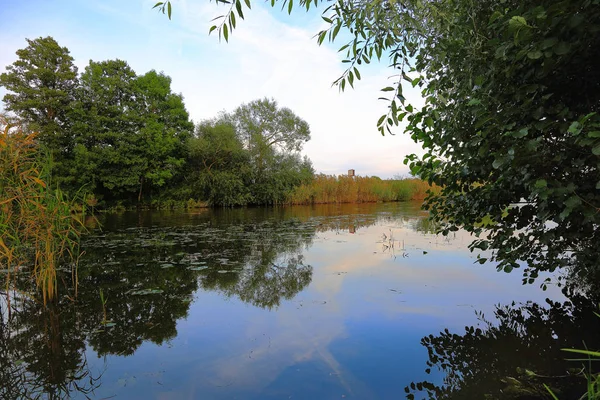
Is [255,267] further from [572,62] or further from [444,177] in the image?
[572,62]

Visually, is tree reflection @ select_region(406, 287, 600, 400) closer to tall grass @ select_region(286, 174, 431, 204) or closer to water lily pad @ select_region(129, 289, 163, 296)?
water lily pad @ select_region(129, 289, 163, 296)

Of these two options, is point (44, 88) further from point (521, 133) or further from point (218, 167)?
point (521, 133)

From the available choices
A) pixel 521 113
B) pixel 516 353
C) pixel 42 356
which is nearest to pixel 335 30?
pixel 521 113

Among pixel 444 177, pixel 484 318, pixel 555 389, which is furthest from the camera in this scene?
pixel 484 318

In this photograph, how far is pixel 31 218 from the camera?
3.59 meters

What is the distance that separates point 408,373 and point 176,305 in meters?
2.82

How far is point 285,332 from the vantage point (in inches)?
133

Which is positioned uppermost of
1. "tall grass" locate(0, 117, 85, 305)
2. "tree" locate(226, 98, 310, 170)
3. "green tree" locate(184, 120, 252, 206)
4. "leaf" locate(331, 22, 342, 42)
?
"tree" locate(226, 98, 310, 170)

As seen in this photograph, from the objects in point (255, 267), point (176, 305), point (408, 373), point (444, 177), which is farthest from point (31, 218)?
point (444, 177)

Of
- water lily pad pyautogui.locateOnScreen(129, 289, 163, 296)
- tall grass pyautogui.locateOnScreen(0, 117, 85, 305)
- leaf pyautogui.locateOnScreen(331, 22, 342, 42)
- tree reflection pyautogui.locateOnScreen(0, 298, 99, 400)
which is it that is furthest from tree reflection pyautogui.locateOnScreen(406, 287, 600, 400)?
tall grass pyautogui.locateOnScreen(0, 117, 85, 305)

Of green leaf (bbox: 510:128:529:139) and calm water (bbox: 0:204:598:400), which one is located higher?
green leaf (bbox: 510:128:529:139)

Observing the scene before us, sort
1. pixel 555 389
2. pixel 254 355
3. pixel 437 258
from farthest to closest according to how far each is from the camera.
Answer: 1. pixel 437 258
2. pixel 254 355
3. pixel 555 389

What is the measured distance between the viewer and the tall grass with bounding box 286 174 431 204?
82.6 feet

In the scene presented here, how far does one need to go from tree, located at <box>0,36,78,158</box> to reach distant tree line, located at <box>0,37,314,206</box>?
0.17 feet
